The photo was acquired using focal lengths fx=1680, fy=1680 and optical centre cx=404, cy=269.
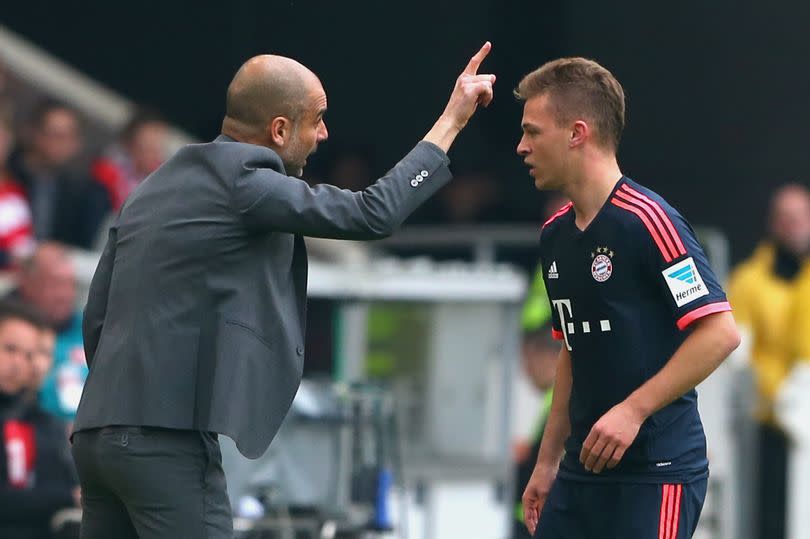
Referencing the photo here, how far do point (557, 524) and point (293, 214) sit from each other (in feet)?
3.66

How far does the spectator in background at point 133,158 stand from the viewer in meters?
8.81

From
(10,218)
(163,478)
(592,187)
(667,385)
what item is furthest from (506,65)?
(163,478)

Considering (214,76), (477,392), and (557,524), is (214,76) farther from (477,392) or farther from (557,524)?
(557,524)

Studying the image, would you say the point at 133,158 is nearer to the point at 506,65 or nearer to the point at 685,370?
the point at 506,65

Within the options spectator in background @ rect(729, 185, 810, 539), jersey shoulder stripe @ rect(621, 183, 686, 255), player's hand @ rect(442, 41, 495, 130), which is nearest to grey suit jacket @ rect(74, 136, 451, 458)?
player's hand @ rect(442, 41, 495, 130)

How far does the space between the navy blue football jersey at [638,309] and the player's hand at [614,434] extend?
0.14m

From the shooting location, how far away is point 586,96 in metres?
4.36

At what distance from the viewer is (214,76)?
39.9 feet

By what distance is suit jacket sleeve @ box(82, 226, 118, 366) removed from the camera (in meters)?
4.30

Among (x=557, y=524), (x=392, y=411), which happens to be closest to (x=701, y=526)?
(x=392, y=411)

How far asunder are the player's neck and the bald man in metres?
0.36

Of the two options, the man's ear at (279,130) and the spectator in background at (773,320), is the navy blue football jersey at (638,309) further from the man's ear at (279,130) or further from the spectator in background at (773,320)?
the spectator in background at (773,320)

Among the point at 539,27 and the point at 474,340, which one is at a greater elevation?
the point at 539,27

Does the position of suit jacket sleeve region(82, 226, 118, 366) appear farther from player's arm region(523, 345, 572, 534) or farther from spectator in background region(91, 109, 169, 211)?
spectator in background region(91, 109, 169, 211)
